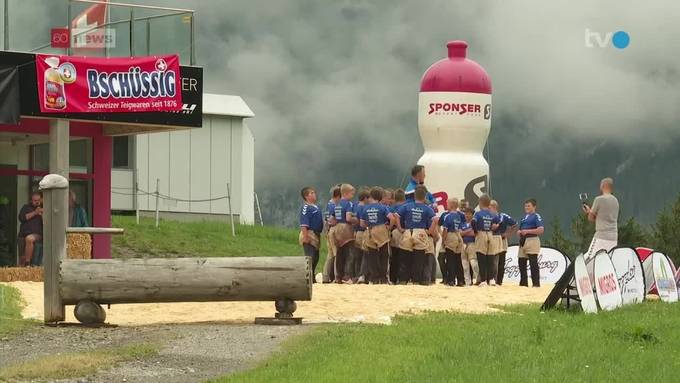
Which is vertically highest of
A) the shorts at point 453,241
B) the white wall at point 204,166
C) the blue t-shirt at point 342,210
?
the white wall at point 204,166

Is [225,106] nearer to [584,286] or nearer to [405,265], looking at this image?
[405,265]

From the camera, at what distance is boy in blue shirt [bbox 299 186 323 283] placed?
25.2 metres

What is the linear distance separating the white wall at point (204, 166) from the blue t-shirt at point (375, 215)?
24783mm

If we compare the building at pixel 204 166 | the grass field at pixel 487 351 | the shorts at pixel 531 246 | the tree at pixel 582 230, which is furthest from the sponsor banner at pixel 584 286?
the tree at pixel 582 230

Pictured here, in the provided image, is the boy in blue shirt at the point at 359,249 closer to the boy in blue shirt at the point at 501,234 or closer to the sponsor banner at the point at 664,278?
the boy in blue shirt at the point at 501,234

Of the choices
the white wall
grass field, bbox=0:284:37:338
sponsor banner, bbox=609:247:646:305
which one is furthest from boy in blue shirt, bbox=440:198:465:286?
the white wall

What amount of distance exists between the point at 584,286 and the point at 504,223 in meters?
8.12

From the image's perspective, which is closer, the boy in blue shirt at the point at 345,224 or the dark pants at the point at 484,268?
the boy in blue shirt at the point at 345,224

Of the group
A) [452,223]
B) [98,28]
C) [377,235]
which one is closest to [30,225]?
[98,28]

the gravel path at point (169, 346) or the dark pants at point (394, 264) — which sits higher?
the dark pants at point (394, 264)

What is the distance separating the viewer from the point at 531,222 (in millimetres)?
26703

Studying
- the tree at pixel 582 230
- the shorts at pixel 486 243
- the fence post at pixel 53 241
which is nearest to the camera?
the fence post at pixel 53 241

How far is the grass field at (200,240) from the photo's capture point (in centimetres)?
3850

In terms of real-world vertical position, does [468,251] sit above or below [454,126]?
below
